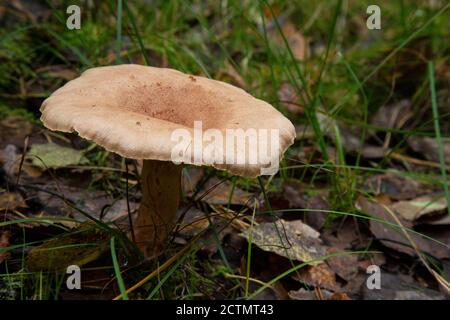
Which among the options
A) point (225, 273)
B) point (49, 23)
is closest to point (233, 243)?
point (225, 273)

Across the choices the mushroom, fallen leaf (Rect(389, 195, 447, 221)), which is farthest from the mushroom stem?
fallen leaf (Rect(389, 195, 447, 221))

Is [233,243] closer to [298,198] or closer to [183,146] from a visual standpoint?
[298,198]

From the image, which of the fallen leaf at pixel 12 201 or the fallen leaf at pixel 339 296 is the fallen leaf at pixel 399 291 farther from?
the fallen leaf at pixel 12 201

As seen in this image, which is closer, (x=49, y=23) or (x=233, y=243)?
(x=233, y=243)

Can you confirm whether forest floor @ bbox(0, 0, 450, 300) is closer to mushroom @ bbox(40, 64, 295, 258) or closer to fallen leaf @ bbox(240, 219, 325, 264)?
fallen leaf @ bbox(240, 219, 325, 264)

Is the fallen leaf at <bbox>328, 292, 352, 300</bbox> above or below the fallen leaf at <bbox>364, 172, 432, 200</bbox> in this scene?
below

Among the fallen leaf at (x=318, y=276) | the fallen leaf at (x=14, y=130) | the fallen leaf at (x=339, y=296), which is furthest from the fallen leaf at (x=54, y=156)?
the fallen leaf at (x=339, y=296)
